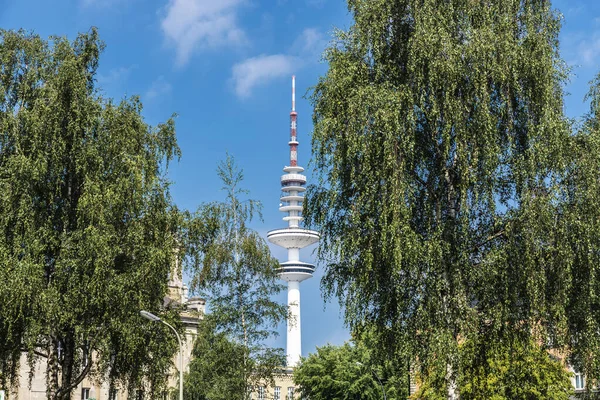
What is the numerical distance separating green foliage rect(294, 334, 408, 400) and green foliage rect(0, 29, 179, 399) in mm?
38933

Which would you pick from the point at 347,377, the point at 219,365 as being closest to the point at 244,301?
the point at 219,365

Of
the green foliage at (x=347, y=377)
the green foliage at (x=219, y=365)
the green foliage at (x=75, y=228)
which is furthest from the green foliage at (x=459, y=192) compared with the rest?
the green foliage at (x=347, y=377)

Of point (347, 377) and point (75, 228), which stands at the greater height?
point (75, 228)

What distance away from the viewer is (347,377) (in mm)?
72812

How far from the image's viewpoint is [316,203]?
28453mm

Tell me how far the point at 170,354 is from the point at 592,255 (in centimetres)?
1794

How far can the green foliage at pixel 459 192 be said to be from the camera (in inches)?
1005

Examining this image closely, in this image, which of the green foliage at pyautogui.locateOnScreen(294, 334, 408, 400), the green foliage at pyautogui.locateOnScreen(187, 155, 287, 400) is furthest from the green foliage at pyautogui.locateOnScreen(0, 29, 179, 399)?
the green foliage at pyautogui.locateOnScreen(294, 334, 408, 400)

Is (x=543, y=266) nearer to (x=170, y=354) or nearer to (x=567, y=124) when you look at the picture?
(x=567, y=124)

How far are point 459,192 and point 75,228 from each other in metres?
16.0

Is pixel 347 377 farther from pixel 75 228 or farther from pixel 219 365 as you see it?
pixel 75 228

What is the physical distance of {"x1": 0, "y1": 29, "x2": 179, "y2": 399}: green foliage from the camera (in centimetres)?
3147

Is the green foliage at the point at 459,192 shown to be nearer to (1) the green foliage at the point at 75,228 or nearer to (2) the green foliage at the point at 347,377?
(1) the green foliage at the point at 75,228

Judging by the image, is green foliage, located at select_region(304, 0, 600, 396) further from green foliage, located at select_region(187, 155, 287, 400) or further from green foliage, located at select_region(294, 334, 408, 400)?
green foliage, located at select_region(294, 334, 408, 400)
